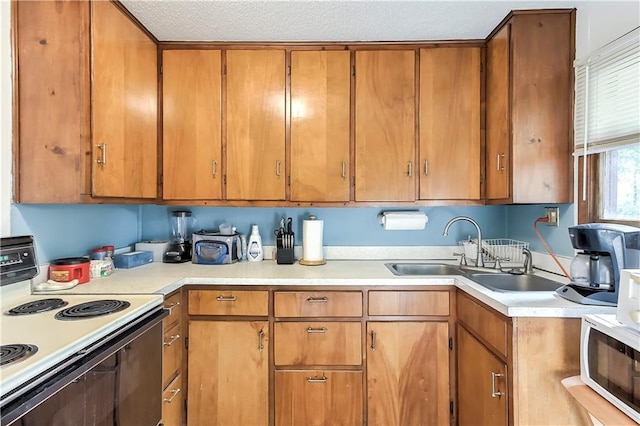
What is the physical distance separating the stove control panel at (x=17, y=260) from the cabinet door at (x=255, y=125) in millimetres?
993

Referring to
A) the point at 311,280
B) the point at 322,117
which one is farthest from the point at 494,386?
the point at 322,117

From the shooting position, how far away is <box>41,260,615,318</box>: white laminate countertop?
51.0 inches

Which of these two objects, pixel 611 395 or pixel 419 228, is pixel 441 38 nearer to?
pixel 419 228

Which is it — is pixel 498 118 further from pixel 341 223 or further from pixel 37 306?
pixel 37 306

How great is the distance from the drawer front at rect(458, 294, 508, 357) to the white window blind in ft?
3.05

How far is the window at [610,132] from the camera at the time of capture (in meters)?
1.39

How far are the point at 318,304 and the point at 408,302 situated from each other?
495mm

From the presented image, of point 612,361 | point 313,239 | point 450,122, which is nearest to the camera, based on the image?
point 612,361

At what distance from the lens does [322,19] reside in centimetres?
179

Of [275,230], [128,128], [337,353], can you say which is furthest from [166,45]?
[337,353]

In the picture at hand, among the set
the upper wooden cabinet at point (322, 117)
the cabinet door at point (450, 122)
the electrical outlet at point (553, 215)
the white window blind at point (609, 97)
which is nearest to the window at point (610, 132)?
the white window blind at point (609, 97)

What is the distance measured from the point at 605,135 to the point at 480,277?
3.03 feet

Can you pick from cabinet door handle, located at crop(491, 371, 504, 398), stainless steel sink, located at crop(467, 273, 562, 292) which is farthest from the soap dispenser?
cabinet door handle, located at crop(491, 371, 504, 398)

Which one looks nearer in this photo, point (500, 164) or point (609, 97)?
point (609, 97)
